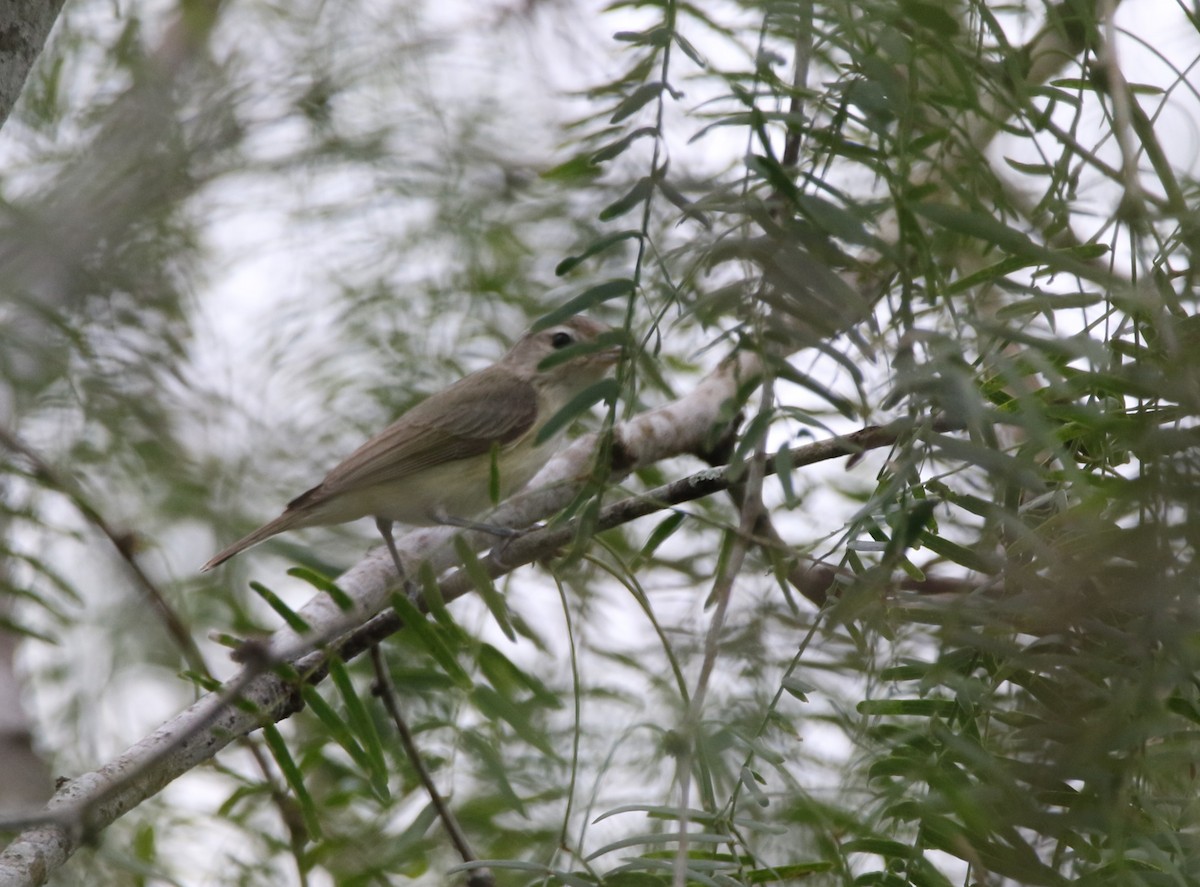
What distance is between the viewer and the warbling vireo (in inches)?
178

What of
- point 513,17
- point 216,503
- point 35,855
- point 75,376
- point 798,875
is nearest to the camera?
point 798,875

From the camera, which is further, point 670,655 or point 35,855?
point 35,855

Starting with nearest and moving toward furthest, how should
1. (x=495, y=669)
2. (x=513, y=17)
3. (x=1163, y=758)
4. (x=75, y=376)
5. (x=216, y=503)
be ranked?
(x=1163, y=758)
(x=495, y=669)
(x=75, y=376)
(x=216, y=503)
(x=513, y=17)

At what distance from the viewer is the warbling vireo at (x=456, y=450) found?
4.53 meters

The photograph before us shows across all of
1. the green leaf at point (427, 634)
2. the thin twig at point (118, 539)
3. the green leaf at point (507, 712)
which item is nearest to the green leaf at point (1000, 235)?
the green leaf at point (427, 634)

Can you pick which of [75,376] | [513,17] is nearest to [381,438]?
[75,376]

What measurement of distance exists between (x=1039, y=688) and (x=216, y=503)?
3.66 m

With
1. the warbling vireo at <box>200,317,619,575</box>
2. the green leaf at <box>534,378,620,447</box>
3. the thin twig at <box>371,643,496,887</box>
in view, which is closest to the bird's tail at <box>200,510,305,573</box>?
the warbling vireo at <box>200,317,619,575</box>

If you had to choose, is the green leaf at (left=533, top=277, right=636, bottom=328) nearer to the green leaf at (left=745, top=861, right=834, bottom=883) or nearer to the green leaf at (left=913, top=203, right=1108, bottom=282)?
the green leaf at (left=913, top=203, right=1108, bottom=282)

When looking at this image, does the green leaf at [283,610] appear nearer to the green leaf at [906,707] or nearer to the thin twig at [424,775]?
the thin twig at [424,775]

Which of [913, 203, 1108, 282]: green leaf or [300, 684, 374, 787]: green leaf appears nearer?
[913, 203, 1108, 282]: green leaf

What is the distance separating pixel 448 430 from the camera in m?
5.09

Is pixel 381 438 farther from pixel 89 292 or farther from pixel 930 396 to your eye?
pixel 930 396

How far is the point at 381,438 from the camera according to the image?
15.6 ft
